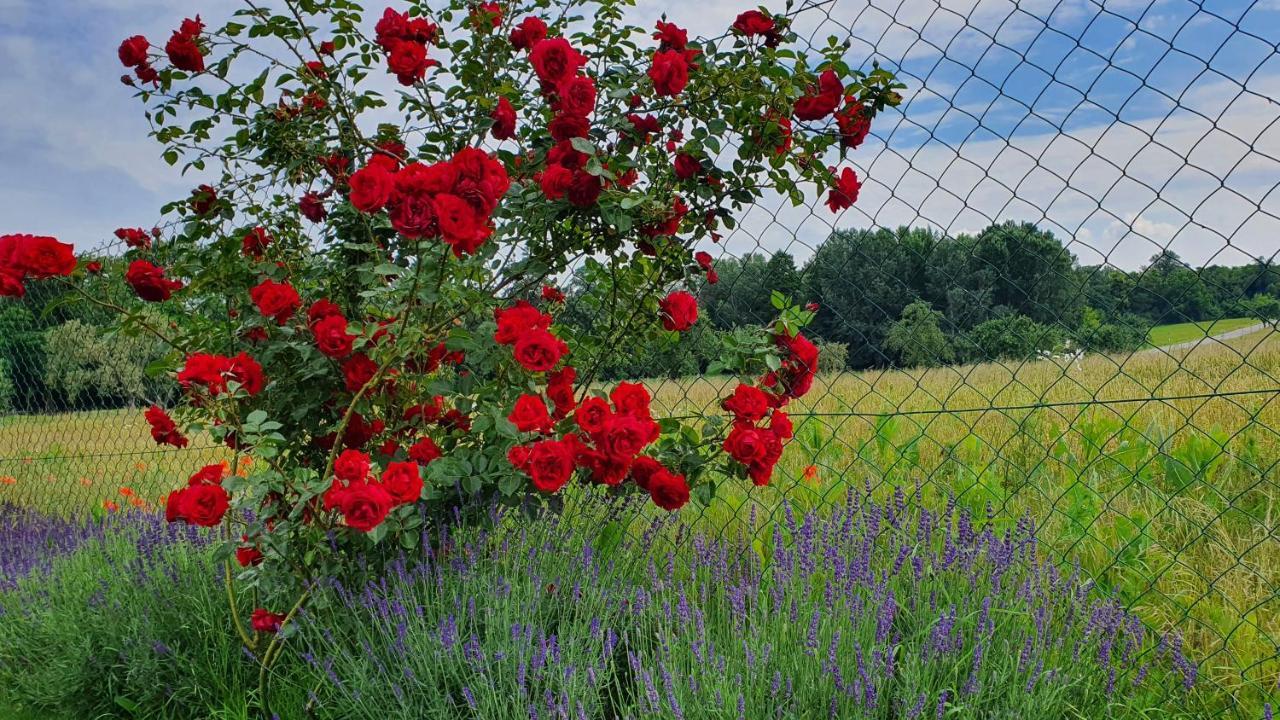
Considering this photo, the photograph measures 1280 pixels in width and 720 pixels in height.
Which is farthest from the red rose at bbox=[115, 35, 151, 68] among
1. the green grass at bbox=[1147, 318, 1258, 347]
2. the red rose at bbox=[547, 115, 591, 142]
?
the green grass at bbox=[1147, 318, 1258, 347]

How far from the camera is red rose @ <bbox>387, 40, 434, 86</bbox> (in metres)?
2.61

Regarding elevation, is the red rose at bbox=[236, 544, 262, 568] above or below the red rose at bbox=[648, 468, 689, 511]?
below

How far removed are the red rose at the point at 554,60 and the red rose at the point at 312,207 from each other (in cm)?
117

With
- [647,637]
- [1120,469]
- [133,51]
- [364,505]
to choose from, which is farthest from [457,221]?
[1120,469]

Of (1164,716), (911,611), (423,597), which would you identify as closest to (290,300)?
(423,597)

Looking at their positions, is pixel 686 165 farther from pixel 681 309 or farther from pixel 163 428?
pixel 163 428

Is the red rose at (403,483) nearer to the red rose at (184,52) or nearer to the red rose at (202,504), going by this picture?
the red rose at (202,504)

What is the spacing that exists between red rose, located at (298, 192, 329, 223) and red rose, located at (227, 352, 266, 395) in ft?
2.65

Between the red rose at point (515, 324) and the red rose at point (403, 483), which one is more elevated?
the red rose at point (515, 324)

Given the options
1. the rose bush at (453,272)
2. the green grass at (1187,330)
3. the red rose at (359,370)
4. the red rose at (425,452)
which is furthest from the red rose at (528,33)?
the green grass at (1187,330)

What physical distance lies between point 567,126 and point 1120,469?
2.37 m

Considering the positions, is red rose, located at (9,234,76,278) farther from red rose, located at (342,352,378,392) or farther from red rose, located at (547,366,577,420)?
red rose, located at (547,366,577,420)

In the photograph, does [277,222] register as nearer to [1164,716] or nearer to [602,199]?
[602,199]

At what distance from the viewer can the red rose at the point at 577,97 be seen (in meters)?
2.18
